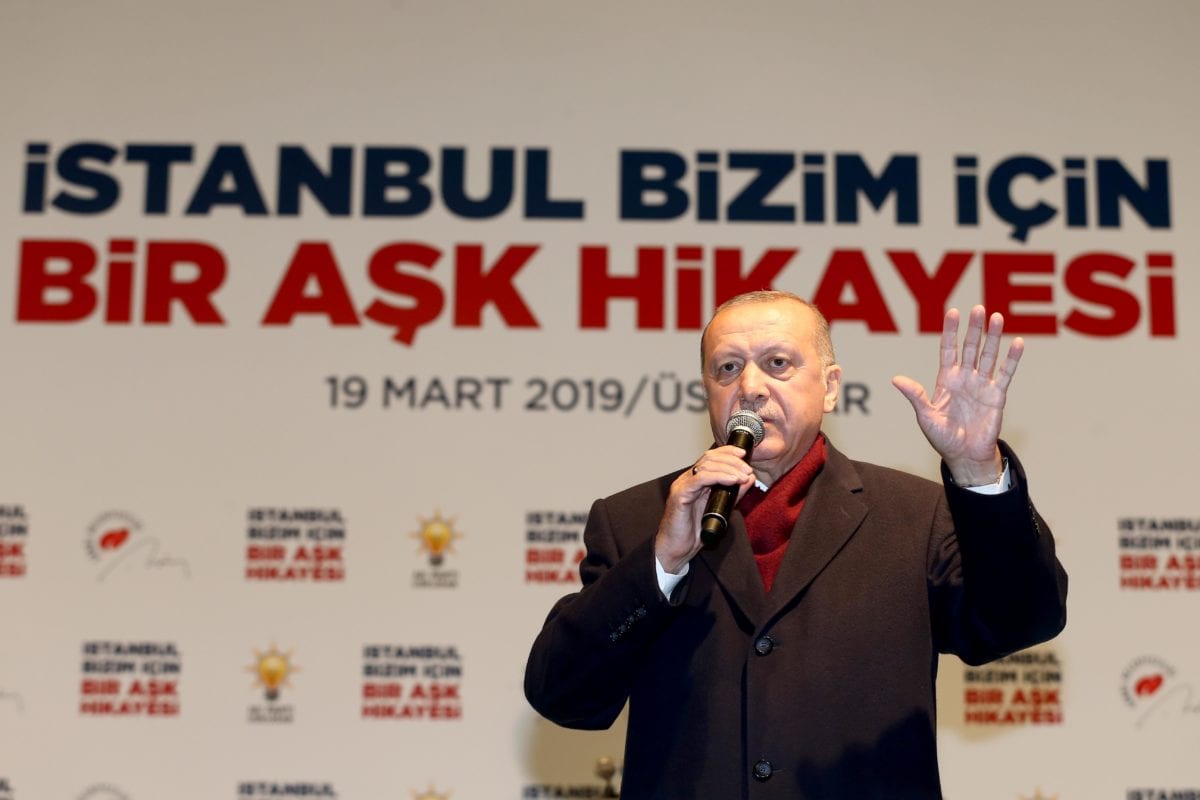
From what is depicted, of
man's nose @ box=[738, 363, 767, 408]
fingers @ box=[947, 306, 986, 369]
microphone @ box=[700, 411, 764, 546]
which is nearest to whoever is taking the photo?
microphone @ box=[700, 411, 764, 546]

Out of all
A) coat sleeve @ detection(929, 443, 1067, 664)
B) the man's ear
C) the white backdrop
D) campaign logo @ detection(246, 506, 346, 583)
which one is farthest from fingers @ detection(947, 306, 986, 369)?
campaign logo @ detection(246, 506, 346, 583)

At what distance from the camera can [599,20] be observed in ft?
15.4

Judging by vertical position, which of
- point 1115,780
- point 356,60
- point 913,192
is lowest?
point 1115,780

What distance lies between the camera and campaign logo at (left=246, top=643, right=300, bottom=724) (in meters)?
4.27

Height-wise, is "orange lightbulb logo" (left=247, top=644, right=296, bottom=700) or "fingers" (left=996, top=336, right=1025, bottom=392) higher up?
"fingers" (left=996, top=336, right=1025, bottom=392)

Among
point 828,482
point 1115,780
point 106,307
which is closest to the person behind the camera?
point 828,482

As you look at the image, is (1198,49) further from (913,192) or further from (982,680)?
(982,680)

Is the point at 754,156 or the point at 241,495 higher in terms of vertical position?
the point at 754,156

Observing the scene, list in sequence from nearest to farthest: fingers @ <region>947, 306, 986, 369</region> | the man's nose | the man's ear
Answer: fingers @ <region>947, 306, 986, 369</region>
the man's nose
the man's ear

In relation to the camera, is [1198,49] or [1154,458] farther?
[1198,49]

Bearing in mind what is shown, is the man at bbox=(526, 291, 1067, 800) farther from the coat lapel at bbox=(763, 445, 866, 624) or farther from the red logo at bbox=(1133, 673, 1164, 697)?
the red logo at bbox=(1133, 673, 1164, 697)

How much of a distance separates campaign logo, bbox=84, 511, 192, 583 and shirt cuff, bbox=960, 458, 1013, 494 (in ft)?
9.20

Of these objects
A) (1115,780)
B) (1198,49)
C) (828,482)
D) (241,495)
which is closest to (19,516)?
(241,495)

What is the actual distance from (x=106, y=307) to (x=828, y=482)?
280cm
